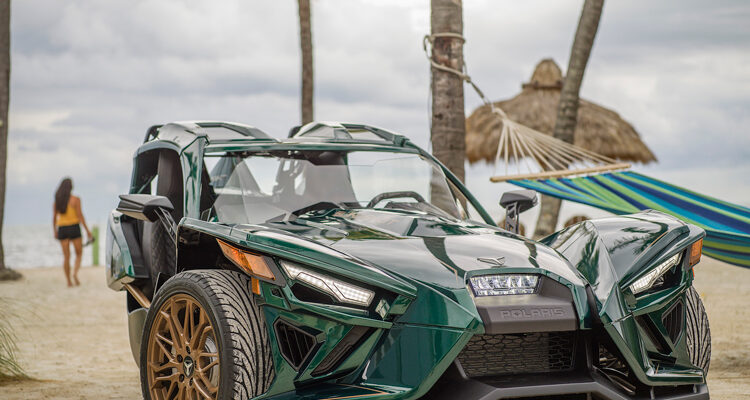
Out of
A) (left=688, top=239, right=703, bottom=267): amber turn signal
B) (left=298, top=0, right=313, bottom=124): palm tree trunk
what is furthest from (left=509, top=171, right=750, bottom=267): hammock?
(left=298, top=0, right=313, bottom=124): palm tree trunk

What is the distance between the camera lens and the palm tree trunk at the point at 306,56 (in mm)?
18562

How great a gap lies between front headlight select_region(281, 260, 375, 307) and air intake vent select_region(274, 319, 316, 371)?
0.72 feet

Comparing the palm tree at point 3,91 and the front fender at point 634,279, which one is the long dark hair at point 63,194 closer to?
the palm tree at point 3,91

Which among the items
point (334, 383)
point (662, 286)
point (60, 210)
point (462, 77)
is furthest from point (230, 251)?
point (60, 210)

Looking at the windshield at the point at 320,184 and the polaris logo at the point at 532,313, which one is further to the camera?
the windshield at the point at 320,184

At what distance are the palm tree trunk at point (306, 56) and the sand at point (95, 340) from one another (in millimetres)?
5779

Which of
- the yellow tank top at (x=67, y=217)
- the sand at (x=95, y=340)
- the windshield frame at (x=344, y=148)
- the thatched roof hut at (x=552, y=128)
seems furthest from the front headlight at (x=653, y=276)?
the thatched roof hut at (x=552, y=128)

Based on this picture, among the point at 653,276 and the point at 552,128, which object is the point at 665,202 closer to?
the point at 653,276

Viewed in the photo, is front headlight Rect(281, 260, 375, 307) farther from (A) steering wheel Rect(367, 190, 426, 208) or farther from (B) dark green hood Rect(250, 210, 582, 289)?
(A) steering wheel Rect(367, 190, 426, 208)

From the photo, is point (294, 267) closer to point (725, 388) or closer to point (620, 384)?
point (620, 384)

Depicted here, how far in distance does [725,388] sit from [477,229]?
8.77 feet

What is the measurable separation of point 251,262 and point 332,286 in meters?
0.44

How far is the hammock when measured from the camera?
710cm

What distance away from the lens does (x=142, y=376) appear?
4414 millimetres
